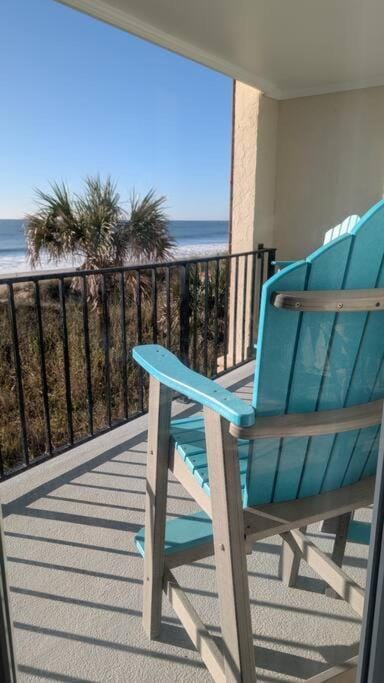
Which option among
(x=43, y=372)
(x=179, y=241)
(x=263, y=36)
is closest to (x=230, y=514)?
(x=179, y=241)

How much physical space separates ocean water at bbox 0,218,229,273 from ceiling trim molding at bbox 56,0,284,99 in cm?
56

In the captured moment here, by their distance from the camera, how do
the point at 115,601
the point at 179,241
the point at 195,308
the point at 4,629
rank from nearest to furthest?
the point at 4,629 < the point at 115,601 < the point at 179,241 < the point at 195,308

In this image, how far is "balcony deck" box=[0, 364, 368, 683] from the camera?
123cm

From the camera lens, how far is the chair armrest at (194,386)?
854 mm

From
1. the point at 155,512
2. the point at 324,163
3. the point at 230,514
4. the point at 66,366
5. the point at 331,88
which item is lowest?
the point at 155,512

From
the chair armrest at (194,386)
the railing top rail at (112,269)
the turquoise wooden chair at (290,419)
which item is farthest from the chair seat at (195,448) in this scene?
the railing top rail at (112,269)

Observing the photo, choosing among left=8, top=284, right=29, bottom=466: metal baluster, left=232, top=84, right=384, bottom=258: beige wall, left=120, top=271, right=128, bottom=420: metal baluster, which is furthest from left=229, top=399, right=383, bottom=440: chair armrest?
left=120, top=271, right=128, bottom=420: metal baluster

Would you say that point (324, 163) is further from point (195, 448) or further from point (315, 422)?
point (195, 448)

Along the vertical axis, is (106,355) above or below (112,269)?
below

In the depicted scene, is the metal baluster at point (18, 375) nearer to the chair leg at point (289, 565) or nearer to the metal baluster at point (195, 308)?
the metal baluster at point (195, 308)

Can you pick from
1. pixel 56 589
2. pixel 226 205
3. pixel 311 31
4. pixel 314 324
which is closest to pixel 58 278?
pixel 226 205

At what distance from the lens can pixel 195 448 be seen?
1.20 metres

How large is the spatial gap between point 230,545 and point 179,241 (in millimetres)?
1142

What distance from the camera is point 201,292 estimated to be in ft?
8.29
